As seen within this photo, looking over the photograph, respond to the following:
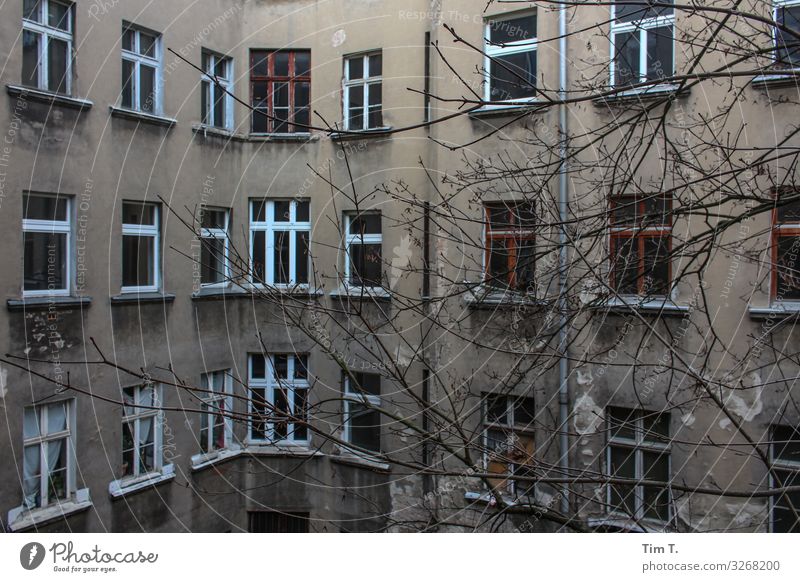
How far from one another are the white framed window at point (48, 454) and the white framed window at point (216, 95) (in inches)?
75.3

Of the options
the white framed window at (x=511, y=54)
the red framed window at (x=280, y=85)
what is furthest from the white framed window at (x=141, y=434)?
the white framed window at (x=511, y=54)

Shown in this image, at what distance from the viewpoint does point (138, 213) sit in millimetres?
3961

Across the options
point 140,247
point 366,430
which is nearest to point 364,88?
point 140,247

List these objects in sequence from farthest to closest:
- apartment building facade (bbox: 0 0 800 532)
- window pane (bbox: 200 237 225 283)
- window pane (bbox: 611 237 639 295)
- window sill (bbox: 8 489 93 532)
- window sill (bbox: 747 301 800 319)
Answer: window pane (bbox: 200 237 225 283), window sill (bbox: 747 301 800 319), apartment building facade (bbox: 0 0 800 532), window sill (bbox: 8 489 93 532), window pane (bbox: 611 237 639 295)

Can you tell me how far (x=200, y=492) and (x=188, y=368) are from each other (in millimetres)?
766

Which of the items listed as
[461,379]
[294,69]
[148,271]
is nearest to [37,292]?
[148,271]

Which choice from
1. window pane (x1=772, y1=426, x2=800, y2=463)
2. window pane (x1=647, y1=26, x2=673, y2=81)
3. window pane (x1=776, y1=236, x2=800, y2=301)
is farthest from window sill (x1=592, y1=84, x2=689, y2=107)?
window pane (x1=772, y1=426, x2=800, y2=463)

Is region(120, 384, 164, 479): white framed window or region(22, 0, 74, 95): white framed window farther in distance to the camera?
region(120, 384, 164, 479): white framed window

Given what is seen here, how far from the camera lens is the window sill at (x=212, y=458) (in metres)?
4.18

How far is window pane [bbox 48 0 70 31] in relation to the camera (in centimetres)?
366

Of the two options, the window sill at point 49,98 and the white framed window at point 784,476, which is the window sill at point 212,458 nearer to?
the window sill at point 49,98

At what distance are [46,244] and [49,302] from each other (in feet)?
1.03

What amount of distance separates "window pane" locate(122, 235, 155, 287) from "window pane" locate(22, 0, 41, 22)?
1221 mm

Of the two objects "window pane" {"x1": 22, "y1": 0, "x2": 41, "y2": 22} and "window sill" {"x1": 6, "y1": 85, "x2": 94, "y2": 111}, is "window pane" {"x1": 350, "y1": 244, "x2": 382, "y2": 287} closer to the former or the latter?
"window sill" {"x1": 6, "y1": 85, "x2": 94, "y2": 111}
